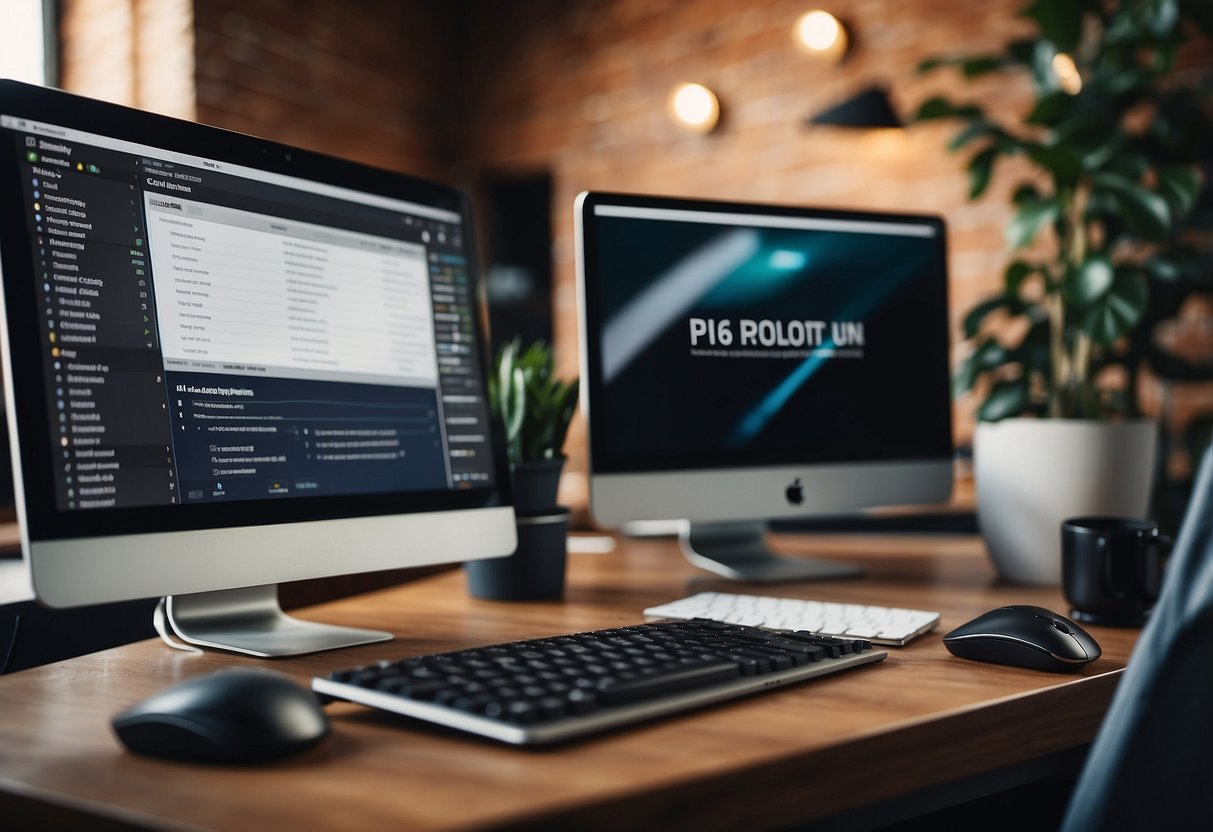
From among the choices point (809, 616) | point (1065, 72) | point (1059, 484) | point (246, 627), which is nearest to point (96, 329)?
point (246, 627)

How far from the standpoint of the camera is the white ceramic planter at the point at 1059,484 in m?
1.23

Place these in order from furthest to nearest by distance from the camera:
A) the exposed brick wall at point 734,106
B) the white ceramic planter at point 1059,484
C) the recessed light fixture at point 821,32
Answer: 1. the recessed light fixture at point 821,32
2. the exposed brick wall at point 734,106
3. the white ceramic planter at point 1059,484

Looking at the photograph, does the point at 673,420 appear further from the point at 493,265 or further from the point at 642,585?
the point at 493,265

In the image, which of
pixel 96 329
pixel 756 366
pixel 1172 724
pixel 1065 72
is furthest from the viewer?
pixel 1065 72

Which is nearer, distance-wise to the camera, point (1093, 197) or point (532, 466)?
point (532, 466)

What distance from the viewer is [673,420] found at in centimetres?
122

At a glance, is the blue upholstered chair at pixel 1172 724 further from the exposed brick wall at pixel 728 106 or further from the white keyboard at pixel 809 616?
the exposed brick wall at pixel 728 106

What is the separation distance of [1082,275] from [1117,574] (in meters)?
0.64

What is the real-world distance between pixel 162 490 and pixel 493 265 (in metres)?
3.65

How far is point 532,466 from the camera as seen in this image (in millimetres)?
1149

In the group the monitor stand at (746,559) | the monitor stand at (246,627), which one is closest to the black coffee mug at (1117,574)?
the monitor stand at (746,559)

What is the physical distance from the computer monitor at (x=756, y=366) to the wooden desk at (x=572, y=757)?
40 centimetres

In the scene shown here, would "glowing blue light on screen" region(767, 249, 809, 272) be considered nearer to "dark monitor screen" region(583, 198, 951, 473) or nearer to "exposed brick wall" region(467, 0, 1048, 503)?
"dark monitor screen" region(583, 198, 951, 473)

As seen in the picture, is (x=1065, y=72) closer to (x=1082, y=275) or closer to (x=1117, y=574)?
(x=1082, y=275)
